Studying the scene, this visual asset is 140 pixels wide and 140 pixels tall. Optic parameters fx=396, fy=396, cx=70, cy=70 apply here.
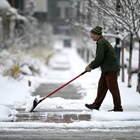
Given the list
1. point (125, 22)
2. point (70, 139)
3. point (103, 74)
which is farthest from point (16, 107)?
point (125, 22)

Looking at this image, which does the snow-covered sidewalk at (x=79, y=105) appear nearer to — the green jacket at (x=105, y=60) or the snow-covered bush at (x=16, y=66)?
the snow-covered bush at (x=16, y=66)

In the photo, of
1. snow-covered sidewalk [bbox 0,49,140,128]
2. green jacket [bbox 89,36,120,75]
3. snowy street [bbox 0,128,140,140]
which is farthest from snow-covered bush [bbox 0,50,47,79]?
snowy street [bbox 0,128,140,140]

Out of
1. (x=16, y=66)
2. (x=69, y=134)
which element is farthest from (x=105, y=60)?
(x=16, y=66)

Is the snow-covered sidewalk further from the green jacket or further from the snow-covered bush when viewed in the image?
the green jacket

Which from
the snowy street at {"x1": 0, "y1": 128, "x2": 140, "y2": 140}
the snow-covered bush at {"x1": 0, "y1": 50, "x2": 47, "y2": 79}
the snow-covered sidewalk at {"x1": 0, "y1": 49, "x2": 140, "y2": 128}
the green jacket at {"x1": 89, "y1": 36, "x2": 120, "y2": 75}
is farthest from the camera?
the snow-covered bush at {"x1": 0, "y1": 50, "x2": 47, "y2": 79}

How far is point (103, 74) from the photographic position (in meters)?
8.11

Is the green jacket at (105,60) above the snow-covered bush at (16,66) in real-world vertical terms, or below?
above

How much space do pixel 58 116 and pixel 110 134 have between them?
5.24ft

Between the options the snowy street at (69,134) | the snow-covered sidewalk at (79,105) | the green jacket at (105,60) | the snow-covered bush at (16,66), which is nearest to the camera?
the snowy street at (69,134)

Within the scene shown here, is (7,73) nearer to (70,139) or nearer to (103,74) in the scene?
(103,74)

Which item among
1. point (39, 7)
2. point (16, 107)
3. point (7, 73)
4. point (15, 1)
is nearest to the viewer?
point (16, 107)

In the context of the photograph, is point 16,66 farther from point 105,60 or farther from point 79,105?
point 105,60

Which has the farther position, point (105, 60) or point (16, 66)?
point (16, 66)

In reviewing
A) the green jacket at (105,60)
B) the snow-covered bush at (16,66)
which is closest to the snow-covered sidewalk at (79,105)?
the snow-covered bush at (16,66)
